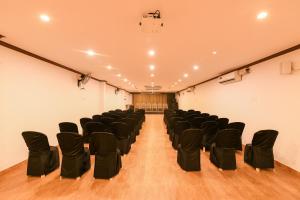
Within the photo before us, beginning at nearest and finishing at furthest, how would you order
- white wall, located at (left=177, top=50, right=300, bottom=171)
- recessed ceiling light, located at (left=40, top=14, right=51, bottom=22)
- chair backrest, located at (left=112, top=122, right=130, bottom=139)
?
recessed ceiling light, located at (left=40, top=14, right=51, bottom=22)
white wall, located at (left=177, top=50, right=300, bottom=171)
chair backrest, located at (left=112, top=122, right=130, bottom=139)

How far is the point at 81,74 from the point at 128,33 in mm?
6010

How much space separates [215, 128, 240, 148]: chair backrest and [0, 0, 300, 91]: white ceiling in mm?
2241

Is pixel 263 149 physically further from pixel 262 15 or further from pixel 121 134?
pixel 121 134

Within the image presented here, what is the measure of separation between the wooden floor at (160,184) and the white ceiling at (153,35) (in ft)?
10.8

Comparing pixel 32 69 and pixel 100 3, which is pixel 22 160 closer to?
pixel 32 69

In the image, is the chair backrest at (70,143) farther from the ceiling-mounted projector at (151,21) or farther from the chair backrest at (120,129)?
the ceiling-mounted projector at (151,21)

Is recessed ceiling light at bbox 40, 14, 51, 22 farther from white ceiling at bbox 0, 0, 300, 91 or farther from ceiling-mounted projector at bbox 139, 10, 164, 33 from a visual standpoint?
ceiling-mounted projector at bbox 139, 10, 164, 33

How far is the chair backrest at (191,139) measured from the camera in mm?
4258

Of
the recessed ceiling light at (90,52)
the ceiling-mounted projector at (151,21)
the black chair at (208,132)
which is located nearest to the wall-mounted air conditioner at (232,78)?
the black chair at (208,132)

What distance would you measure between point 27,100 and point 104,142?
3.05 meters

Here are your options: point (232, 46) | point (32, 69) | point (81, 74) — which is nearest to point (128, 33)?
point (232, 46)

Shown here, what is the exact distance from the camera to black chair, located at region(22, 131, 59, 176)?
386 centimetres

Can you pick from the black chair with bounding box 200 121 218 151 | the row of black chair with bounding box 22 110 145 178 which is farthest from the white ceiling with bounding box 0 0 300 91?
the black chair with bounding box 200 121 218 151

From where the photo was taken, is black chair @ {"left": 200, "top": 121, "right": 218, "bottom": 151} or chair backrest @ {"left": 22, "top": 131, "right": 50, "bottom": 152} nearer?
chair backrest @ {"left": 22, "top": 131, "right": 50, "bottom": 152}
